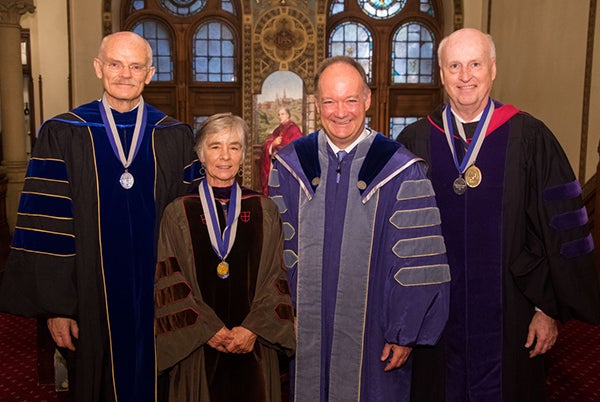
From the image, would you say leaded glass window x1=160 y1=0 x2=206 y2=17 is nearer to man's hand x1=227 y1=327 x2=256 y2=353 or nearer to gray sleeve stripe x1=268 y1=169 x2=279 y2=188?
gray sleeve stripe x1=268 y1=169 x2=279 y2=188

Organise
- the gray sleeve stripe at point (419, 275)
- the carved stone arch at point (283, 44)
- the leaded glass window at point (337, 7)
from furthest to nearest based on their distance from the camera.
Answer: the leaded glass window at point (337, 7) → the carved stone arch at point (283, 44) → the gray sleeve stripe at point (419, 275)

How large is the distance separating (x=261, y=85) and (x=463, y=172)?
26.7 ft

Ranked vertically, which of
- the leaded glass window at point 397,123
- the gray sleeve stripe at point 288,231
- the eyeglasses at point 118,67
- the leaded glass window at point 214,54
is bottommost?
the gray sleeve stripe at point 288,231

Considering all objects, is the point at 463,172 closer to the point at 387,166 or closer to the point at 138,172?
the point at 387,166

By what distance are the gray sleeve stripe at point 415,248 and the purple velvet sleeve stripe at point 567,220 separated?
0.56 m

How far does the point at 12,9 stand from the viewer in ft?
28.2

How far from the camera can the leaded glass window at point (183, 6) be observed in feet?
34.6

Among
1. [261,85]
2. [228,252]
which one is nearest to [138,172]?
[228,252]

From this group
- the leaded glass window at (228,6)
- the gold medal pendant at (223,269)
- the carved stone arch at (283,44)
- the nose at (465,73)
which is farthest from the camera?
the leaded glass window at (228,6)

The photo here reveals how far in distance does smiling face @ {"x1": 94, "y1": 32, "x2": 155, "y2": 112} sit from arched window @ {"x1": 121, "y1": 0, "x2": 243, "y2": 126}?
8039 millimetres

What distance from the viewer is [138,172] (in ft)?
9.26

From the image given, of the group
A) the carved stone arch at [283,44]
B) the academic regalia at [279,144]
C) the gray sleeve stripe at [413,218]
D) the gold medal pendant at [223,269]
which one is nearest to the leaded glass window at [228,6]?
the carved stone arch at [283,44]

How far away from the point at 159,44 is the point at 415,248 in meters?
9.12

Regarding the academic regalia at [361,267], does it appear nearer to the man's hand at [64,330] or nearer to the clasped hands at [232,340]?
the clasped hands at [232,340]
